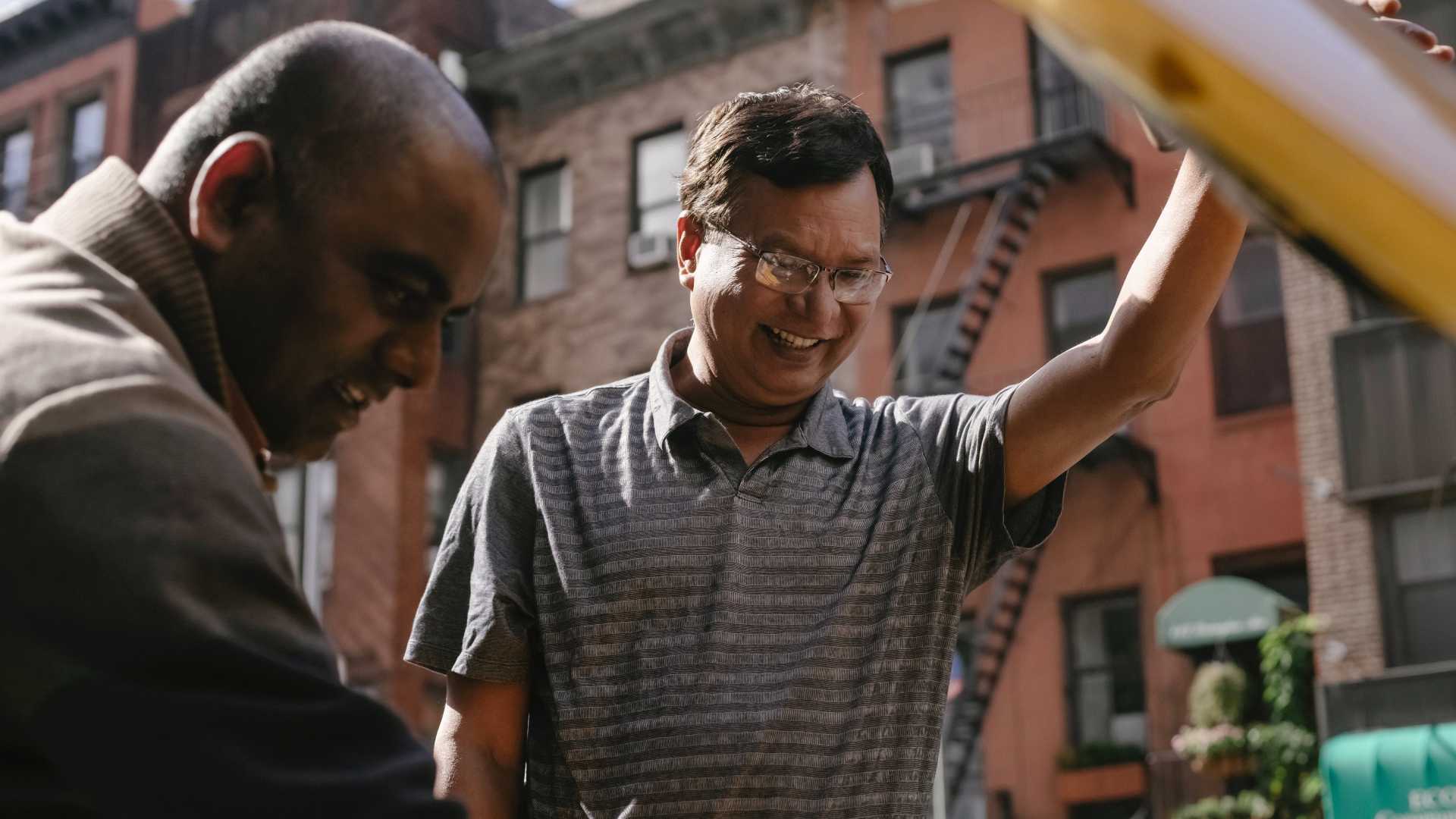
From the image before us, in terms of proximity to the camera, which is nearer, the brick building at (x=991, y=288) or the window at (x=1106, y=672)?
the brick building at (x=991, y=288)

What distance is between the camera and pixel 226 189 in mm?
1734

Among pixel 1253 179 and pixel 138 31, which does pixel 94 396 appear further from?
pixel 138 31

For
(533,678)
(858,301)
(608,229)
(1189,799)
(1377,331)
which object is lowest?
(1189,799)

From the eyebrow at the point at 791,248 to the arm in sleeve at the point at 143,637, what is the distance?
179 cm

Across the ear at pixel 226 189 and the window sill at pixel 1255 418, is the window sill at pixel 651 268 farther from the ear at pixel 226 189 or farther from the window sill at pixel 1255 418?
the ear at pixel 226 189

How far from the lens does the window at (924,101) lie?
22.1 metres

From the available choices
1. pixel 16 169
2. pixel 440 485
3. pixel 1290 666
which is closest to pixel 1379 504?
pixel 1290 666

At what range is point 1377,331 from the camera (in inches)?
705

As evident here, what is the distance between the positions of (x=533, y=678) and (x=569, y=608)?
166 millimetres

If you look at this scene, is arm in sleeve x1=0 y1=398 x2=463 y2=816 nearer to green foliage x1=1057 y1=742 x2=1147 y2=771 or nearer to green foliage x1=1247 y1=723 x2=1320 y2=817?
green foliage x1=1247 y1=723 x2=1320 y2=817

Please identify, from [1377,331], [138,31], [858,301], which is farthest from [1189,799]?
[138,31]

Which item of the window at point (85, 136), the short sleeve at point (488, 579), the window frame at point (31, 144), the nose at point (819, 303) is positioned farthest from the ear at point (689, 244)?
the window frame at point (31, 144)

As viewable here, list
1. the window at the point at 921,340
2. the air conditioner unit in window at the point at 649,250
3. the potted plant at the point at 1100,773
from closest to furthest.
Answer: the potted plant at the point at 1100,773 < the window at the point at 921,340 < the air conditioner unit in window at the point at 649,250

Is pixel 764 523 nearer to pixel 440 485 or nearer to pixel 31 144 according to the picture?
pixel 440 485
